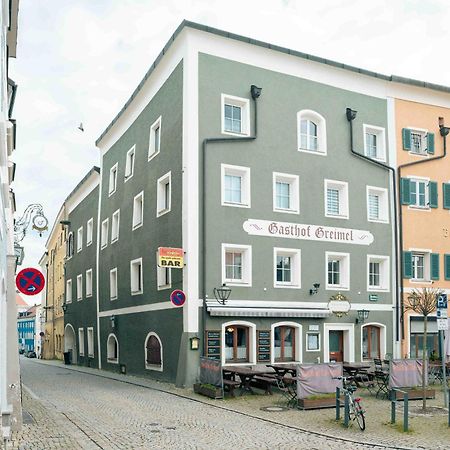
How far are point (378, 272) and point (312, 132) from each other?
6.37m

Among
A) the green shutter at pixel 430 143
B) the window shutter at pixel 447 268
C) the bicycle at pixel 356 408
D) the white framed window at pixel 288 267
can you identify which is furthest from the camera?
the green shutter at pixel 430 143

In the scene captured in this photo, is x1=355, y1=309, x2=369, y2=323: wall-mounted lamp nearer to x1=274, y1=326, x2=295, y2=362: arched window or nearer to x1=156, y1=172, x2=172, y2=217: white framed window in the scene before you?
x1=274, y1=326, x2=295, y2=362: arched window

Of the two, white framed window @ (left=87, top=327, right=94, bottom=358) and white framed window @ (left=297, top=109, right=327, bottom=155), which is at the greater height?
white framed window @ (left=297, top=109, right=327, bottom=155)

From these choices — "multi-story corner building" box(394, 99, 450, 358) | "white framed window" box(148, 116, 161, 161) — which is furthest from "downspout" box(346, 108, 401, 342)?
"white framed window" box(148, 116, 161, 161)

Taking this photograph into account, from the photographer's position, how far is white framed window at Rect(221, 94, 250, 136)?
24.4 metres

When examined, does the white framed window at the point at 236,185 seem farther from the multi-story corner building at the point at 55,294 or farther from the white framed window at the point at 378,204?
the multi-story corner building at the point at 55,294

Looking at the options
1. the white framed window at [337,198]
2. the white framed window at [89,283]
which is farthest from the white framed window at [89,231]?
the white framed window at [337,198]

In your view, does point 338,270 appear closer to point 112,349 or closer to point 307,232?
point 307,232

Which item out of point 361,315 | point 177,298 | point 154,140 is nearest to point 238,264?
point 177,298

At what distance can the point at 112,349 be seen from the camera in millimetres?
33219

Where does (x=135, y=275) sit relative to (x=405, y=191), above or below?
below

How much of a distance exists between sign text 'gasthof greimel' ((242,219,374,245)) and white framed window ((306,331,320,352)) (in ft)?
11.8

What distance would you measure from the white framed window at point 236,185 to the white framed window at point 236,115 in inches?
54.9

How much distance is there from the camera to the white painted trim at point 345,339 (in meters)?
24.9
